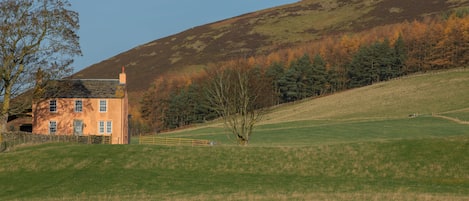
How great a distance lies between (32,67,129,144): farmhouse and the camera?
2618 inches

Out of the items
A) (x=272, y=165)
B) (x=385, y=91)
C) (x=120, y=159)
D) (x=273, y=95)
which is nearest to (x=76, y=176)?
(x=120, y=159)

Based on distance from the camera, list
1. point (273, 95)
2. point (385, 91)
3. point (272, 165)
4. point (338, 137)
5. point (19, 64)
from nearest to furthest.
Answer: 1. point (272, 165)
2. point (19, 64)
3. point (338, 137)
4. point (385, 91)
5. point (273, 95)

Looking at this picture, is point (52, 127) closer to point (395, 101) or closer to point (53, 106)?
point (53, 106)

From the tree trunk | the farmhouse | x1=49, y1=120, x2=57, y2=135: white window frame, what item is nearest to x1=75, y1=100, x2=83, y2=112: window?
the farmhouse

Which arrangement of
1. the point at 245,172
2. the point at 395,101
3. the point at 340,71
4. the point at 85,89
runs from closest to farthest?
1. the point at 245,172
2. the point at 85,89
3. the point at 395,101
4. the point at 340,71

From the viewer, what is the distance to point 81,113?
67.3 m

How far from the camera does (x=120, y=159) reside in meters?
46.8

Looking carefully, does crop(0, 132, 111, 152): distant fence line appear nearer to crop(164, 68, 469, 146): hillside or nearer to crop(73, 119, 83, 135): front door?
crop(73, 119, 83, 135): front door

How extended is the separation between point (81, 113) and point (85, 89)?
284 centimetres

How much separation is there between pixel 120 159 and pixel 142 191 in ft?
38.5

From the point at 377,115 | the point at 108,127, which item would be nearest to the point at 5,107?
the point at 108,127

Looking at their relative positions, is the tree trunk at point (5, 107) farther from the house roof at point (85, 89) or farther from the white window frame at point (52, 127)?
the white window frame at point (52, 127)

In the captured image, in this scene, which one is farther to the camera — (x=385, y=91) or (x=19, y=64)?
(x=385, y=91)

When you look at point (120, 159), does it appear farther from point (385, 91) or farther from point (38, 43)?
point (385, 91)
